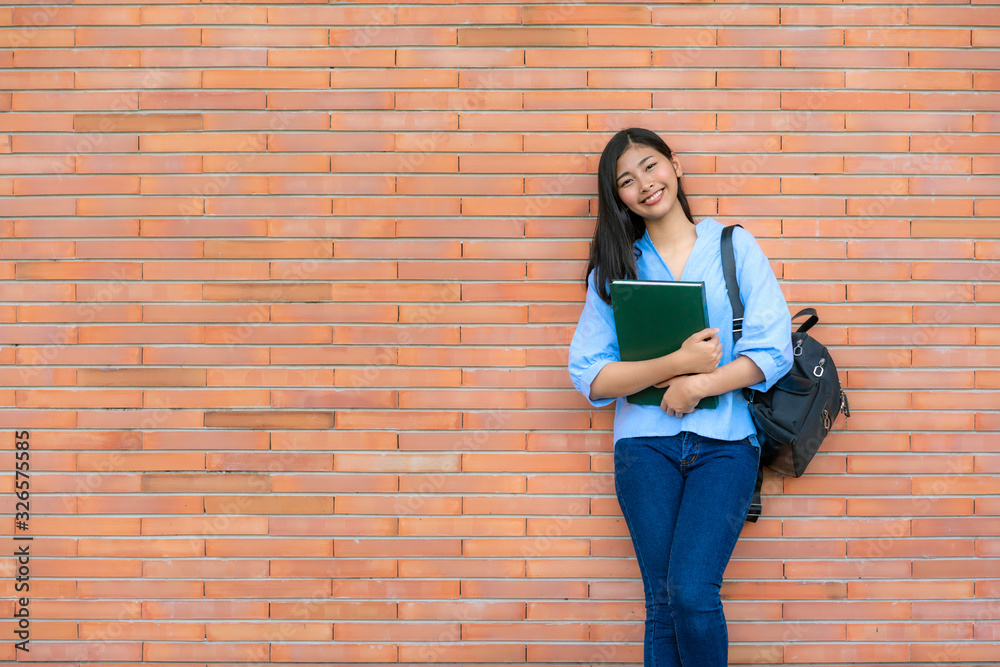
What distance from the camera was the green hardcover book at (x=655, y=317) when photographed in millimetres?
2318

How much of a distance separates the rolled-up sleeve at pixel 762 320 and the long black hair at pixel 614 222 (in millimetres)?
378

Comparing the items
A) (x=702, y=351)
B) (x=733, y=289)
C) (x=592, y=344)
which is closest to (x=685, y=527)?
(x=702, y=351)

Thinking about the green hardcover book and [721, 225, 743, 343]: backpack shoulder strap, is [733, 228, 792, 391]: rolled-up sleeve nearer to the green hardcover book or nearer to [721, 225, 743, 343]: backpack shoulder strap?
[721, 225, 743, 343]: backpack shoulder strap

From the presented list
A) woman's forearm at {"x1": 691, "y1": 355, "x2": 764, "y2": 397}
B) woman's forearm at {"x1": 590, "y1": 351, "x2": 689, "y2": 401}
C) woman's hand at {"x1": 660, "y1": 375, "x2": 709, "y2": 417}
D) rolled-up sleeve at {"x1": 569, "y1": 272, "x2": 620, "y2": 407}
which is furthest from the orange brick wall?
woman's forearm at {"x1": 691, "y1": 355, "x2": 764, "y2": 397}

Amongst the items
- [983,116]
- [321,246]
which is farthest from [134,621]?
[983,116]

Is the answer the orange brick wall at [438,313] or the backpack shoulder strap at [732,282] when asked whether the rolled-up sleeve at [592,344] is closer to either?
the orange brick wall at [438,313]

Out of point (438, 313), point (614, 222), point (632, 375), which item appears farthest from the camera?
point (438, 313)

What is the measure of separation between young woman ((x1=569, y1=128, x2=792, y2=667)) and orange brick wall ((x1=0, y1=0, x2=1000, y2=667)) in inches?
11.9

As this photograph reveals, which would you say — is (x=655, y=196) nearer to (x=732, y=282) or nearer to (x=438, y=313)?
(x=732, y=282)

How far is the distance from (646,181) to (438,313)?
0.95 metres

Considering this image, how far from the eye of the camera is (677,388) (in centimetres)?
238

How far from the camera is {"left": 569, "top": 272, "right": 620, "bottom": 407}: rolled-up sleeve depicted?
2.56 meters

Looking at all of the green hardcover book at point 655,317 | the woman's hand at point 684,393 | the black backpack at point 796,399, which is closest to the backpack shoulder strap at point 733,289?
the black backpack at point 796,399

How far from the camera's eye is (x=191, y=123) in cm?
289
